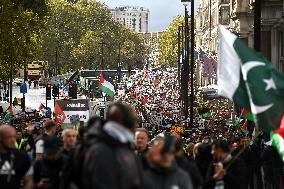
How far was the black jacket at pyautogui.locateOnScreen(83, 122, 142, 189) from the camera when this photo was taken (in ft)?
23.7

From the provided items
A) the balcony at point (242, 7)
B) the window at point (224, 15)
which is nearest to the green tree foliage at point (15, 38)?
the balcony at point (242, 7)

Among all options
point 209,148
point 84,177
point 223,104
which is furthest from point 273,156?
point 223,104

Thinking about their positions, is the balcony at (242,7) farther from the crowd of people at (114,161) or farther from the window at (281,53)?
the crowd of people at (114,161)

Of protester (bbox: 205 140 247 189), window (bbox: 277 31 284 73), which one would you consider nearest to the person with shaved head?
protester (bbox: 205 140 247 189)

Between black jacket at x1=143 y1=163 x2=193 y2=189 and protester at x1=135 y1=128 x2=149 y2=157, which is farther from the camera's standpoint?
protester at x1=135 y1=128 x2=149 y2=157

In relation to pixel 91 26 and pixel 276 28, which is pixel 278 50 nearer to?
pixel 276 28

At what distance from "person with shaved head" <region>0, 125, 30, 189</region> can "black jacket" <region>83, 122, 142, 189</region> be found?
2.74 m

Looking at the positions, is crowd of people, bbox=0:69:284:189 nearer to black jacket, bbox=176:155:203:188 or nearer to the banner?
black jacket, bbox=176:155:203:188

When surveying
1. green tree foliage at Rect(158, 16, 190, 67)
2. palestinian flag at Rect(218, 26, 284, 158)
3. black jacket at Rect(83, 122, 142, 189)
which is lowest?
black jacket at Rect(83, 122, 142, 189)

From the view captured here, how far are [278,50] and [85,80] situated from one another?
50.3 m

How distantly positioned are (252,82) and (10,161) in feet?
9.08

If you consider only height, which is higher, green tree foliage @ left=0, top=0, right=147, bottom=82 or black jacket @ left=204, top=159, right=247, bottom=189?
green tree foliage @ left=0, top=0, right=147, bottom=82

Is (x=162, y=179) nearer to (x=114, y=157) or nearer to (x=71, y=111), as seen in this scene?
(x=114, y=157)

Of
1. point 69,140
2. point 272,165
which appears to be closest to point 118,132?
point 69,140
